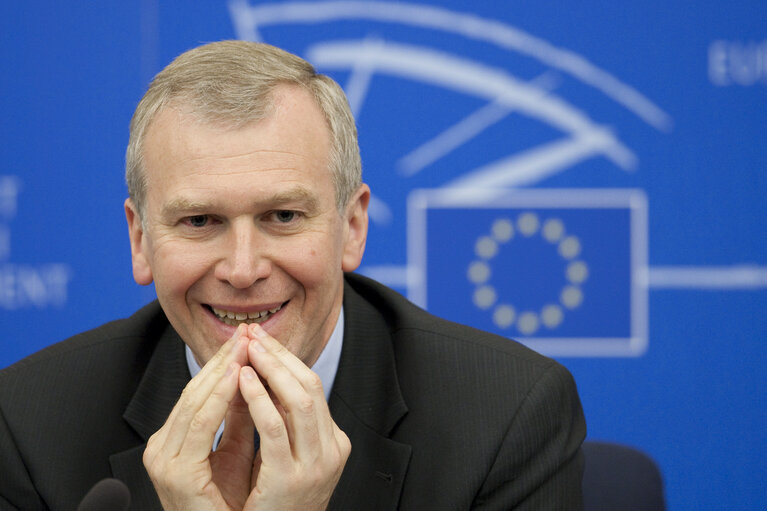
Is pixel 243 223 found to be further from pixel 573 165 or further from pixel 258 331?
pixel 573 165

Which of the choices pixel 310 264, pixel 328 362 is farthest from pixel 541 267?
pixel 310 264

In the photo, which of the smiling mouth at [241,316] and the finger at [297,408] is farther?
the smiling mouth at [241,316]

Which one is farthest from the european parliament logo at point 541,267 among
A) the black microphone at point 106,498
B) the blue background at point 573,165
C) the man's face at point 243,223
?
the black microphone at point 106,498

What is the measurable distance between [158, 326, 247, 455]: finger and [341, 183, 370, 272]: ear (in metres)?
0.40

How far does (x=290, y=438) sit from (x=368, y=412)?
Result: 1.22 ft

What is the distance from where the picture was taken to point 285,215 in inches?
66.0

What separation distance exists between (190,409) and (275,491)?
8.5 inches

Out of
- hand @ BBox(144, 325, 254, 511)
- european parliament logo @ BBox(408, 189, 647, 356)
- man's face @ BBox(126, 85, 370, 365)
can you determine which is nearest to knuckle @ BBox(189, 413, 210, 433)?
hand @ BBox(144, 325, 254, 511)

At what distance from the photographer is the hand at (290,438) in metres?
1.48

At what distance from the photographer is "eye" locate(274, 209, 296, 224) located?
65.6 inches

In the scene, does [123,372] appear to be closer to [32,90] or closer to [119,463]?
[119,463]

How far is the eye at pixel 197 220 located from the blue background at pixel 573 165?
153 centimetres

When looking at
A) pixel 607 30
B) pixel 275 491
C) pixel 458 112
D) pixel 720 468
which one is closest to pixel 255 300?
pixel 275 491

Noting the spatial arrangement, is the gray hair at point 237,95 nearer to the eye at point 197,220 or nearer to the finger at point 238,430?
the eye at point 197,220
